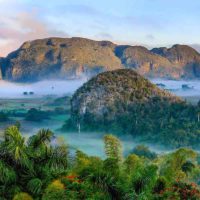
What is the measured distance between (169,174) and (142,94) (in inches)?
3009

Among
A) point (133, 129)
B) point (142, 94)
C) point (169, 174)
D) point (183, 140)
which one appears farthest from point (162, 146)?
point (169, 174)

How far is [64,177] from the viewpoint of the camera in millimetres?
12617

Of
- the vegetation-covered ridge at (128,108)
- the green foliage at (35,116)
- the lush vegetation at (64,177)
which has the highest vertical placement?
the lush vegetation at (64,177)

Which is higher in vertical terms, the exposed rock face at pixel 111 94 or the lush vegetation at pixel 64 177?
the lush vegetation at pixel 64 177

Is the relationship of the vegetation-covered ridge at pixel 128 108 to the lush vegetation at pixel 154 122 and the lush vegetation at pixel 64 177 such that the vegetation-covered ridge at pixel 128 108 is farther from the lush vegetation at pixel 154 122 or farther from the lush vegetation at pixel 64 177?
the lush vegetation at pixel 64 177

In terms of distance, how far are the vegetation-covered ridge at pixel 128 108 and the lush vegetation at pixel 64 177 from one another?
216ft

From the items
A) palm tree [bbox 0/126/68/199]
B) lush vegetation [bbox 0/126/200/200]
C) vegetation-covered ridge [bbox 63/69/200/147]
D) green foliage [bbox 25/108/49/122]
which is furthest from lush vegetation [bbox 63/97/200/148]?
palm tree [bbox 0/126/68/199]

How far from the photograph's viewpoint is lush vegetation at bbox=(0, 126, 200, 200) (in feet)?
39.1

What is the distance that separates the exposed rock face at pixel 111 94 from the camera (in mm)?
91900

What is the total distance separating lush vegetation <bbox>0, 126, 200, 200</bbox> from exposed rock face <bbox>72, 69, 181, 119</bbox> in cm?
7605

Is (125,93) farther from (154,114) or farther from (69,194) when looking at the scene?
(69,194)

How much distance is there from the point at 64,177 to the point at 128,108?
78897 millimetres

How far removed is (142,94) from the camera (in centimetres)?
9294

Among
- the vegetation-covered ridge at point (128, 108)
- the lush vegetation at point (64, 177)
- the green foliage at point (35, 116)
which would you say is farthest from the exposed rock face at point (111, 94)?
the lush vegetation at point (64, 177)
